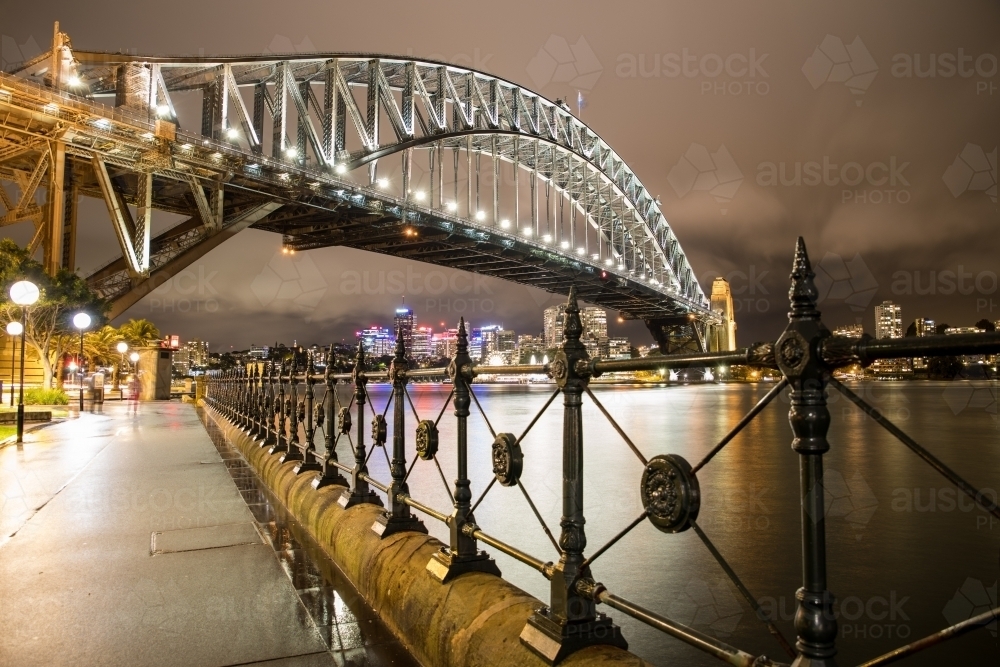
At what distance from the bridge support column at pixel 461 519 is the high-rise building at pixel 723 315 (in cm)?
8436

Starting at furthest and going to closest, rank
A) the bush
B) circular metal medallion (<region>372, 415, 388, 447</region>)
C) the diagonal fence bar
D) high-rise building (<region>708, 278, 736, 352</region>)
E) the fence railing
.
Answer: high-rise building (<region>708, 278, 736, 352</region>) → the bush → circular metal medallion (<region>372, 415, 388, 447</region>) → the fence railing → the diagonal fence bar

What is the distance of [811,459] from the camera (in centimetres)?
158

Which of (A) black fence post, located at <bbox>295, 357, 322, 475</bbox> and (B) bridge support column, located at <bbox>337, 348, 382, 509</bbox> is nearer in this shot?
(B) bridge support column, located at <bbox>337, 348, 382, 509</bbox>

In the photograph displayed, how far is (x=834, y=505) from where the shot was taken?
9.73 metres

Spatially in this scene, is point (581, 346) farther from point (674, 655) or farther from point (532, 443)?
point (532, 443)

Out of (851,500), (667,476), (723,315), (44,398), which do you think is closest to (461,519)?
(667,476)

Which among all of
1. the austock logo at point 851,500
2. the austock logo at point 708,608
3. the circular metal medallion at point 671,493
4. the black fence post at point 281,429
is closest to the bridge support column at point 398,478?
the circular metal medallion at point 671,493

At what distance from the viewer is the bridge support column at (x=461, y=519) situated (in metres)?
3.09

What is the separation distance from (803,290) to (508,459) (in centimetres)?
153

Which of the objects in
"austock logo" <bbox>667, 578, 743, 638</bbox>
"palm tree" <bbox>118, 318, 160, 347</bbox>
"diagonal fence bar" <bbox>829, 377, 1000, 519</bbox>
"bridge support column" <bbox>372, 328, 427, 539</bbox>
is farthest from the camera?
"palm tree" <bbox>118, 318, 160, 347</bbox>

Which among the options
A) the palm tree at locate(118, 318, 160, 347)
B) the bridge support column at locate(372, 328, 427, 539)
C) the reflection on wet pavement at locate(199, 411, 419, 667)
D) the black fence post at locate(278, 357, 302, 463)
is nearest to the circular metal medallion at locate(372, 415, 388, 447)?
the bridge support column at locate(372, 328, 427, 539)

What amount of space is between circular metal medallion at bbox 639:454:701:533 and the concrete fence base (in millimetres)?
456

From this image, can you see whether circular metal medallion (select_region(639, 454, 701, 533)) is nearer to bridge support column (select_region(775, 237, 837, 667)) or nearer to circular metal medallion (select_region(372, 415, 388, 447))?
bridge support column (select_region(775, 237, 837, 667))

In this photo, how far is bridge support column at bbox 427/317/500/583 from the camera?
122 inches
